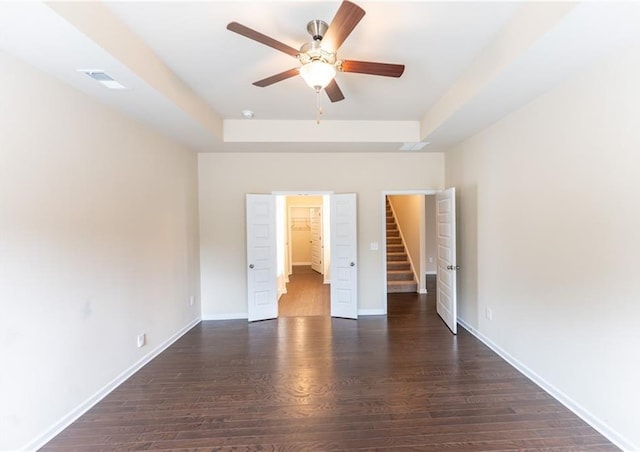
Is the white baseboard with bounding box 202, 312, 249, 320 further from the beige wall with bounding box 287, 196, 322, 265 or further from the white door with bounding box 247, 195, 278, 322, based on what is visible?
the beige wall with bounding box 287, 196, 322, 265

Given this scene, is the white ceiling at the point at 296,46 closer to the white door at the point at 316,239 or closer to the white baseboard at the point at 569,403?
the white baseboard at the point at 569,403

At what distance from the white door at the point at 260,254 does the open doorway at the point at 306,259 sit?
17.2 inches

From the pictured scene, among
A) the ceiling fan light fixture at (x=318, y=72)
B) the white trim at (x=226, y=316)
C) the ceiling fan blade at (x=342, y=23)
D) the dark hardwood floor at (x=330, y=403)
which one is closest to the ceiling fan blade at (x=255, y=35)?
the ceiling fan light fixture at (x=318, y=72)

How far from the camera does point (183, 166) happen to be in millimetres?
4086

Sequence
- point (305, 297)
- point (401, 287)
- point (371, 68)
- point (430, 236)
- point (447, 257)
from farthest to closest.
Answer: point (430, 236) < point (401, 287) < point (305, 297) < point (447, 257) < point (371, 68)

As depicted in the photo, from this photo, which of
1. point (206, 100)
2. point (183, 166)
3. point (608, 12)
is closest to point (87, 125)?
point (206, 100)

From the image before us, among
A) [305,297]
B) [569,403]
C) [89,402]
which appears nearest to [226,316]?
[305,297]

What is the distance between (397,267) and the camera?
6738mm

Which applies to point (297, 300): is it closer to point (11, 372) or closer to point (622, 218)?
point (11, 372)

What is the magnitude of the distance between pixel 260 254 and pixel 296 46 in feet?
10.0

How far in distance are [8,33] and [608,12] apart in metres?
3.26

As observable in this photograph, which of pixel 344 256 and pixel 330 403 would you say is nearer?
pixel 330 403

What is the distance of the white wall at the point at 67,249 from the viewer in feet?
6.02

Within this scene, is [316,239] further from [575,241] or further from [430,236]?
[575,241]
